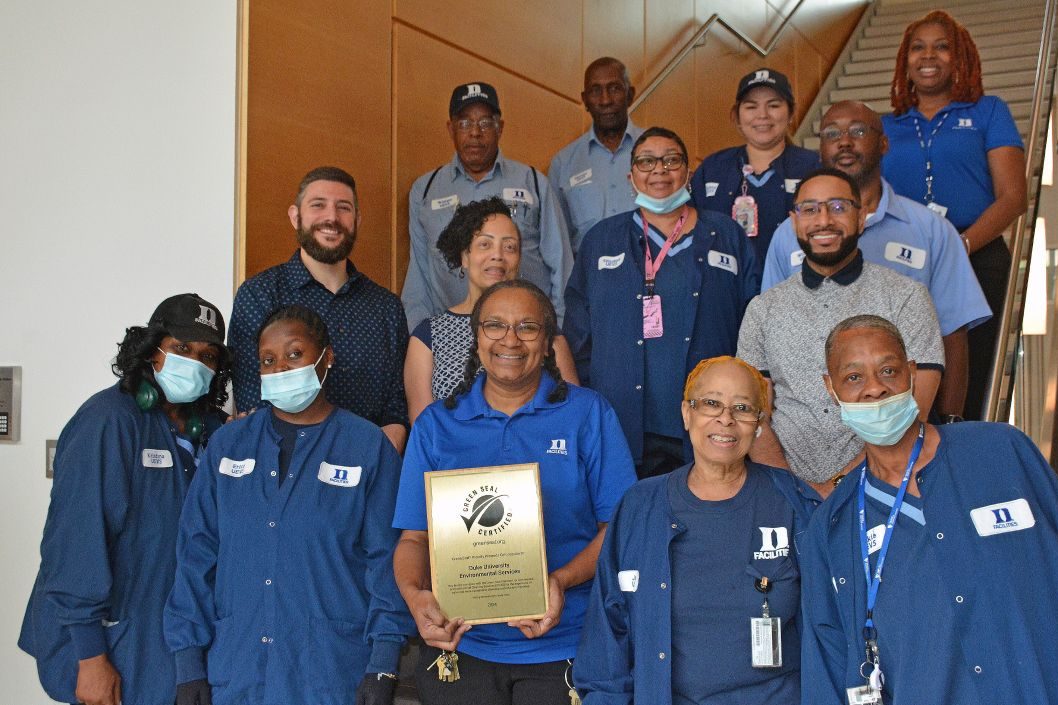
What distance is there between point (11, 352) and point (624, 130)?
3.21 m

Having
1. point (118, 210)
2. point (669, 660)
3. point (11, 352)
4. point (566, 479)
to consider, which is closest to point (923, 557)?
point (669, 660)

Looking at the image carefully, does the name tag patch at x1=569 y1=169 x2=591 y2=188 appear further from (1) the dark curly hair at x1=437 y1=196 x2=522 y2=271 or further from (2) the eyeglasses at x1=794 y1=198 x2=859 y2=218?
(2) the eyeglasses at x1=794 y1=198 x2=859 y2=218

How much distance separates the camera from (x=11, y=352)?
5.04m

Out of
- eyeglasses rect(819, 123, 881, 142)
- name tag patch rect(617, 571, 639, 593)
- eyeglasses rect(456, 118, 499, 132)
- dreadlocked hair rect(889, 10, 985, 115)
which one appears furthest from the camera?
eyeglasses rect(456, 118, 499, 132)

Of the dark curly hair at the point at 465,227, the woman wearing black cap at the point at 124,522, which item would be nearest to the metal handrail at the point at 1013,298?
the dark curly hair at the point at 465,227

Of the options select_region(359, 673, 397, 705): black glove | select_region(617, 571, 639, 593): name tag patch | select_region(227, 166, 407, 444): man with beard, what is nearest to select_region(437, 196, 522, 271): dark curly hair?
select_region(227, 166, 407, 444): man with beard

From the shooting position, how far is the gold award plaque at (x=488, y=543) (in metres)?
2.75

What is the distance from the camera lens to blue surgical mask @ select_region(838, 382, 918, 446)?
2.53 meters

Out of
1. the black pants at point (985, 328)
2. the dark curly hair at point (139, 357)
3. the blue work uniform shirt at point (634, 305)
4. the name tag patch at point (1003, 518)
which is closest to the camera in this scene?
the name tag patch at point (1003, 518)

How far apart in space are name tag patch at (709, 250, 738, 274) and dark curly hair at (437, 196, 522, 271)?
71 cm

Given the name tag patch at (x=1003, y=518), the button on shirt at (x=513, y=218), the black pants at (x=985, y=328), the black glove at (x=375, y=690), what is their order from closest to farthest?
the name tag patch at (x=1003, y=518)
the black glove at (x=375, y=690)
the black pants at (x=985, y=328)
the button on shirt at (x=513, y=218)

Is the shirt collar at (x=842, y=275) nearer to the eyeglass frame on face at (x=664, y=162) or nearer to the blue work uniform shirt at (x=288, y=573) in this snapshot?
the eyeglass frame on face at (x=664, y=162)

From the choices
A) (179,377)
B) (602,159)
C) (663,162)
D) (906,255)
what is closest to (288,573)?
(179,377)

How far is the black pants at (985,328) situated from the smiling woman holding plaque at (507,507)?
5.69 feet
